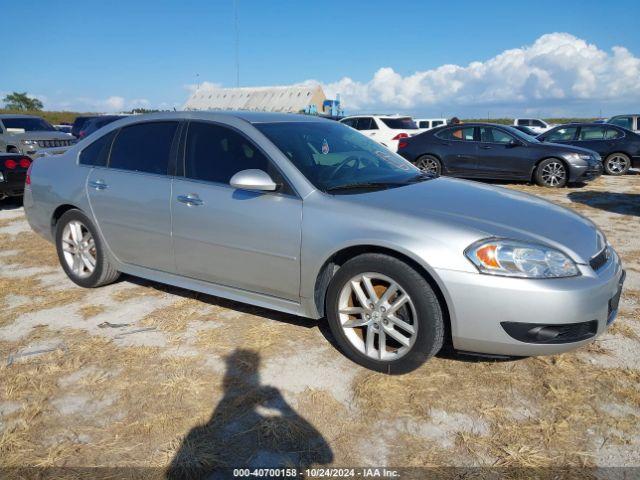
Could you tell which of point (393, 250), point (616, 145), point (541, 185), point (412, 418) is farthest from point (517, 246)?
point (616, 145)

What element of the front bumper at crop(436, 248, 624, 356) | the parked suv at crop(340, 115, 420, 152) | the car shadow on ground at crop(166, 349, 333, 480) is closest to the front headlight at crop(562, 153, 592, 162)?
the parked suv at crop(340, 115, 420, 152)

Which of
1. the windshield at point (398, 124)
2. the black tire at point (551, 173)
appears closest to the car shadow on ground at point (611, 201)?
the black tire at point (551, 173)

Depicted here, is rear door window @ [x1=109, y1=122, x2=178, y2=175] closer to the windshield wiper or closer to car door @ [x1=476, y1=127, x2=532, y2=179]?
the windshield wiper

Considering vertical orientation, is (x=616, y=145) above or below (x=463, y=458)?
above

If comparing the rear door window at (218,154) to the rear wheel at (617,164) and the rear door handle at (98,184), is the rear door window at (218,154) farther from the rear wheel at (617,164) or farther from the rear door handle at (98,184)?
the rear wheel at (617,164)

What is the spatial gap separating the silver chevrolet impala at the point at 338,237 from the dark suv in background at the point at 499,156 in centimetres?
762

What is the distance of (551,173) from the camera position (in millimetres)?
10648

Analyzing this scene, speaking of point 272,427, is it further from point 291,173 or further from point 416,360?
point 291,173

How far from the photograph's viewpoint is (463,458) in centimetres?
229

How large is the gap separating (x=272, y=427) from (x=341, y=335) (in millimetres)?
776

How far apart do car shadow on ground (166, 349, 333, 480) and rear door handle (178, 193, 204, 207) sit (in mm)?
1320

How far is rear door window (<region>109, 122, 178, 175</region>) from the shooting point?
3834 millimetres

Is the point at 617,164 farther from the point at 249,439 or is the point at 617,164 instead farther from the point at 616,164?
the point at 249,439

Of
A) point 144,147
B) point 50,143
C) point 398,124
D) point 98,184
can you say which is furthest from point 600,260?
point 50,143
